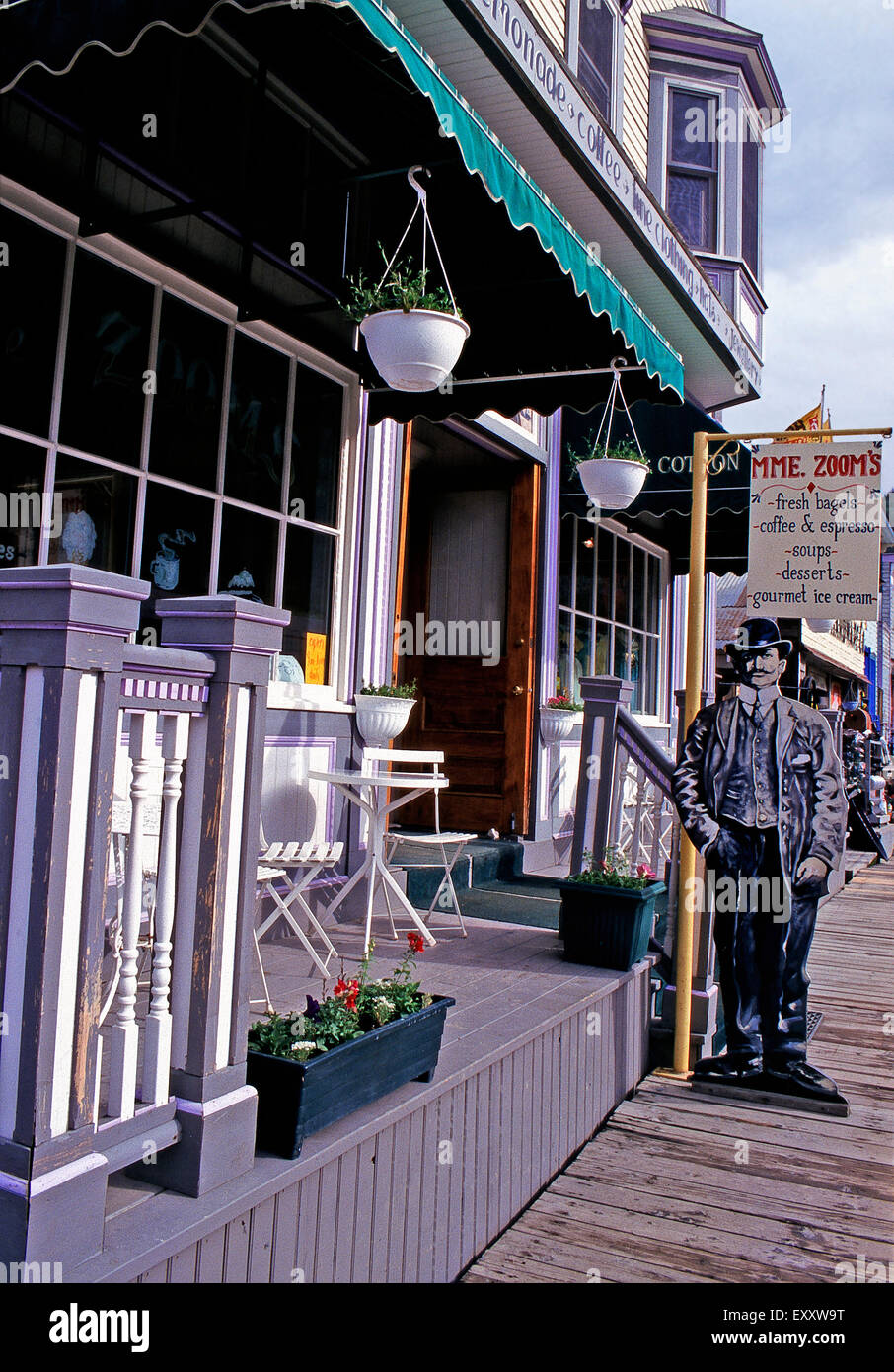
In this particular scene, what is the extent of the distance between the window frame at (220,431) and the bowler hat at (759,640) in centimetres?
210

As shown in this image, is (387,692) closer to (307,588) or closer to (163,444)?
(307,588)

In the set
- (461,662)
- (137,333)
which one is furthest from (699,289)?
(137,333)

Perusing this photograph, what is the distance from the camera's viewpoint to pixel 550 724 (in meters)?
7.20

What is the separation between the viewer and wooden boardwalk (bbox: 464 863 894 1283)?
9.00 feet

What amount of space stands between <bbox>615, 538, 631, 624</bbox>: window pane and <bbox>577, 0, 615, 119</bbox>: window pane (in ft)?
12.1

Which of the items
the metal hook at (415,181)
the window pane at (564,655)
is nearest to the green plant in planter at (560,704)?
the window pane at (564,655)

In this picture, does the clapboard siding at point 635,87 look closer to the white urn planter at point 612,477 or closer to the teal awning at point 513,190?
the white urn planter at point 612,477

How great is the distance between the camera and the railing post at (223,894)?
6.63 ft

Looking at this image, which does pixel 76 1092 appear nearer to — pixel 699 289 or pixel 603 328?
pixel 603 328

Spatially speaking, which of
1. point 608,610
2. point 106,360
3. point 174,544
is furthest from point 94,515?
point 608,610

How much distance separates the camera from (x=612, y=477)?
6.38 m

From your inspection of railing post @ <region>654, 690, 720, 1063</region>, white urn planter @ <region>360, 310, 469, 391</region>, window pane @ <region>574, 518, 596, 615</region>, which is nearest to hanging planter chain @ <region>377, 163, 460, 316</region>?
white urn planter @ <region>360, 310, 469, 391</region>

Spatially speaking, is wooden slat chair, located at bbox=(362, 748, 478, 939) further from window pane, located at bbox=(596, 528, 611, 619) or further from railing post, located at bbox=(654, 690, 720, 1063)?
window pane, located at bbox=(596, 528, 611, 619)

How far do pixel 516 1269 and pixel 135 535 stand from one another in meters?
2.91
